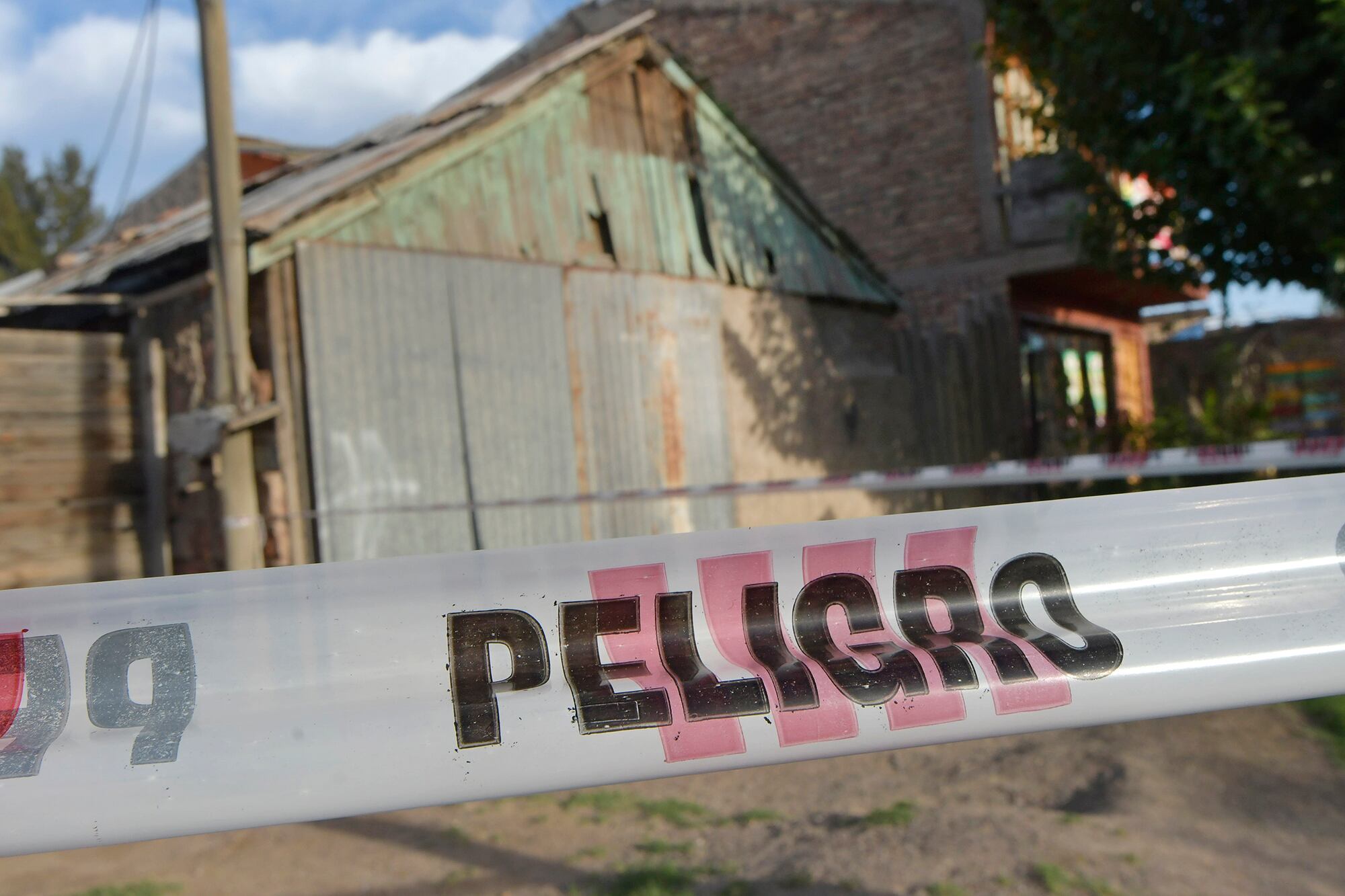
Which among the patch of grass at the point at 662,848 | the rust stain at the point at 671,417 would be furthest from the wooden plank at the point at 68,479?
the patch of grass at the point at 662,848

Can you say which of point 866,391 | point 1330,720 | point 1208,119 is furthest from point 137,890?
point 866,391

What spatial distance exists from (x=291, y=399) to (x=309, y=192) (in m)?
1.56

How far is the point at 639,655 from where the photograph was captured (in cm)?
182

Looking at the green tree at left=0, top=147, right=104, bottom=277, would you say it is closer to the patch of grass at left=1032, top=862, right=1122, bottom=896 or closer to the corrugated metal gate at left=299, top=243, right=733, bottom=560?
the corrugated metal gate at left=299, top=243, right=733, bottom=560

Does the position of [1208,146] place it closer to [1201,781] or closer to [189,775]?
[1201,781]

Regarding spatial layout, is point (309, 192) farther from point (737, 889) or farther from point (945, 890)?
point (945, 890)

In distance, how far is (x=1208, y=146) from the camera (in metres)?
6.93

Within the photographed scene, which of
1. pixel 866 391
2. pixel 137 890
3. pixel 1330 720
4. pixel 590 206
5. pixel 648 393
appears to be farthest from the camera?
pixel 866 391

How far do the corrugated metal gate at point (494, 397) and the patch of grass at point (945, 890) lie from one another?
4.39 m

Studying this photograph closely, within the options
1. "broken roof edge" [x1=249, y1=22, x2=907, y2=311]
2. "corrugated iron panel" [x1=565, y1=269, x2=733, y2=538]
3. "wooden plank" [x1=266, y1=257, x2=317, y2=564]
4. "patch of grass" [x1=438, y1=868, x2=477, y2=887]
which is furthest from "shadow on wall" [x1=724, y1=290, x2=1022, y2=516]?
"patch of grass" [x1=438, y1=868, x2=477, y2=887]

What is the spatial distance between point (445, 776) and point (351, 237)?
5796mm

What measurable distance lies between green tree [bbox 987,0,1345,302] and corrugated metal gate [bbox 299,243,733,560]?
3607mm

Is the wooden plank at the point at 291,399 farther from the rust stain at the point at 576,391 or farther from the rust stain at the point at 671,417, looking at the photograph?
the rust stain at the point at 671,417

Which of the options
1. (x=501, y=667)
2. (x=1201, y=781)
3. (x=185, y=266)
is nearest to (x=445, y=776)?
(x=501, y=667)
